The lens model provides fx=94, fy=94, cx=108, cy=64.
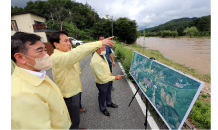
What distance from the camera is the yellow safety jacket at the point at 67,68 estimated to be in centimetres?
119

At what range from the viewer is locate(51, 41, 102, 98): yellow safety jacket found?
3.91 feet

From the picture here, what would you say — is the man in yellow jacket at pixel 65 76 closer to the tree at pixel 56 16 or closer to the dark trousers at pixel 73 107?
the dark trousers at pixel 73 107

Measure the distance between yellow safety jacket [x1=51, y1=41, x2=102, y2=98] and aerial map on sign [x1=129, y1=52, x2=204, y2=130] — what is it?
45.0 inches

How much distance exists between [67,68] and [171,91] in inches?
63.5

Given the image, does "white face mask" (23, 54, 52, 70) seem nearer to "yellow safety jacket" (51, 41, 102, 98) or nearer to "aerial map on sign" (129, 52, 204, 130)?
"yellow safety jacket" (51, 41, 102, 98)

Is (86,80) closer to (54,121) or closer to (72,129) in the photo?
(72,129)

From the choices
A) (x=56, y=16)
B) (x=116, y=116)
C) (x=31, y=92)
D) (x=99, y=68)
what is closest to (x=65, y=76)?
(x=99, y=68)

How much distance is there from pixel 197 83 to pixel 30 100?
5.49 ft

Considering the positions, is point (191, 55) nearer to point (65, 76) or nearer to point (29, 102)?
point (65, 76)

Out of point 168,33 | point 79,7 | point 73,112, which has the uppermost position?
point 79,7

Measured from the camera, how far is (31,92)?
2.55 feet

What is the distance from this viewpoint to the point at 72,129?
71.4 inches
